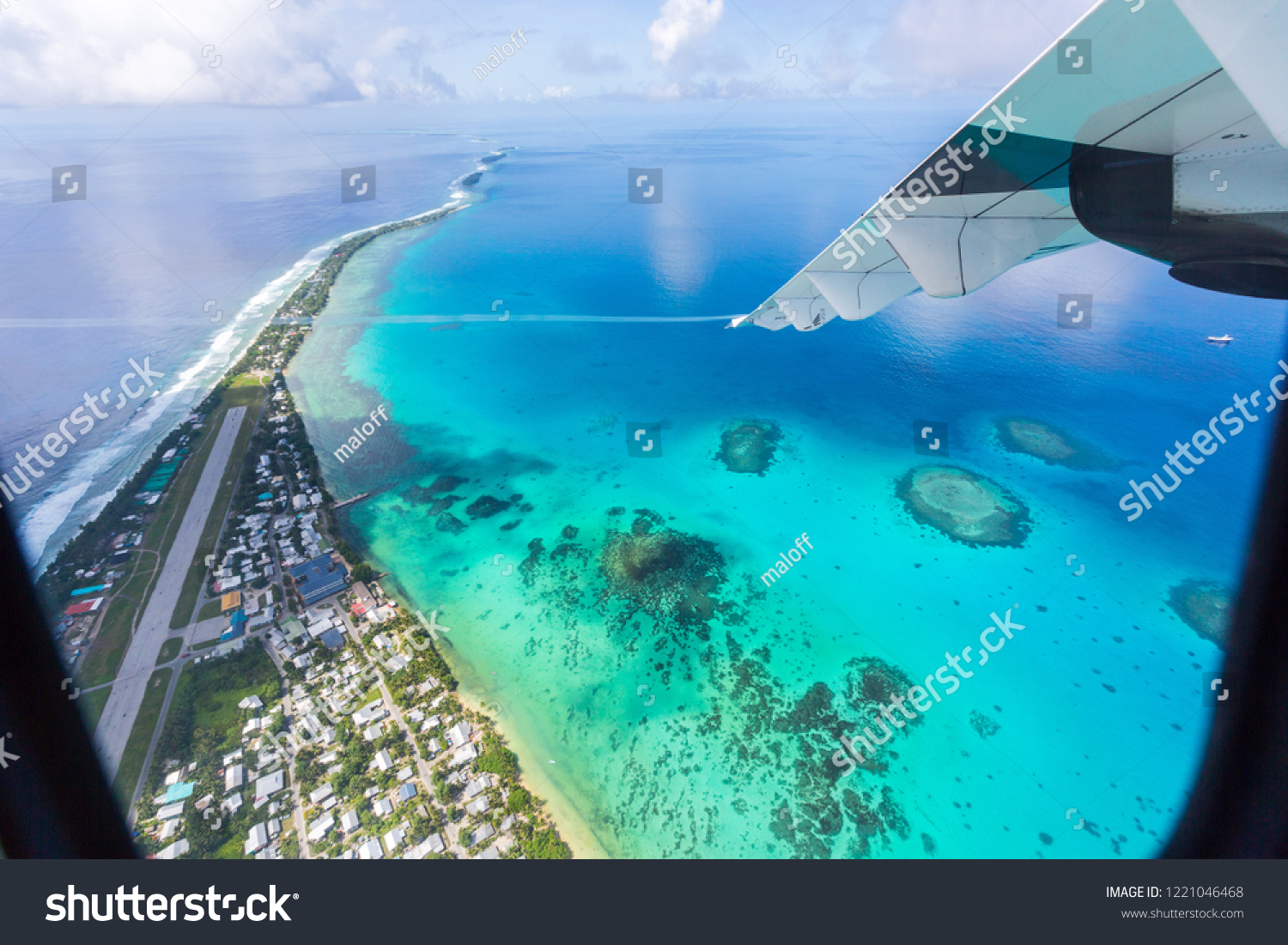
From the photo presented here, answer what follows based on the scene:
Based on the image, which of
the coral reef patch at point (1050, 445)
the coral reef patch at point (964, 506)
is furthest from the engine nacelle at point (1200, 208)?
the coral reef patch at point (1050, 445)

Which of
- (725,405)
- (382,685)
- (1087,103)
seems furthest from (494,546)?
(1087,103)

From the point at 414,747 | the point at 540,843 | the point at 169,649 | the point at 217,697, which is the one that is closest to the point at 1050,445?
the point at 540,843

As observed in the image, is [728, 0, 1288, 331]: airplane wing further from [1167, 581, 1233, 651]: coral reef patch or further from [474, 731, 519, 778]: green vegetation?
[1167, 581, 1233, 651]: coral reef patch

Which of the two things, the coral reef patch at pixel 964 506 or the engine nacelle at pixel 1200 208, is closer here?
the engine nacelle at pixel 1200 208

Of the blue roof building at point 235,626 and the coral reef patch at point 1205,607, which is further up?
the coral reef patch at point 1205,607

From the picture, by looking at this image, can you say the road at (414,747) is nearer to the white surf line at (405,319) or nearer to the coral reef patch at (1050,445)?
the coral reef patch at (1050,445)

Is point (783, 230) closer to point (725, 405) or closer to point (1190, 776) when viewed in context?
point (725, 405)

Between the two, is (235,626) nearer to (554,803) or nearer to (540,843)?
(554,803)
